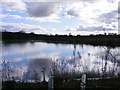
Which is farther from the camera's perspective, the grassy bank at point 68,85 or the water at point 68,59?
the water at point 68,59

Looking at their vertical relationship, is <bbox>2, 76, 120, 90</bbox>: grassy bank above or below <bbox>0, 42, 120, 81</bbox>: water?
below

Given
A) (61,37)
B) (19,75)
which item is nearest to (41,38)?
(61,37)

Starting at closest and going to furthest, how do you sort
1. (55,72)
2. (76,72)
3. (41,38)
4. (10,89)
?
1. (10,89)
2. (55,72)
3. (76,72)
4. (41,38)

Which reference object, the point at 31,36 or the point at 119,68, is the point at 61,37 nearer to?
the point at 31,36

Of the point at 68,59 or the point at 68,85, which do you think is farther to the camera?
the point at 68,59

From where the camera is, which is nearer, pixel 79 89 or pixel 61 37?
pixel 79 89

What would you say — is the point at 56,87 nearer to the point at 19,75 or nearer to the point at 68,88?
the point at 68,88

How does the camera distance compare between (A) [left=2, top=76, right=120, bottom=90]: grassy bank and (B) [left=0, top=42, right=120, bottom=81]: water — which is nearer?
(A) [left=2, top=76, right=120, bottom=90]: grassy bank

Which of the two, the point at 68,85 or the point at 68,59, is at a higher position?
the point at 68,59

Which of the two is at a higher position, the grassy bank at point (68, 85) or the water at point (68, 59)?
the water at point (68, 59)

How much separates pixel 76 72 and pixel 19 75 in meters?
Result: 2.12

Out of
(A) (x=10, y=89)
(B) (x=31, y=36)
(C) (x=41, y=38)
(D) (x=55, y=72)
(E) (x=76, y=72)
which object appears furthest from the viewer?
(C) (x=41, y=38)

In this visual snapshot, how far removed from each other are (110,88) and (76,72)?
8.01 ft

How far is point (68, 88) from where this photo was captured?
8156 mm
